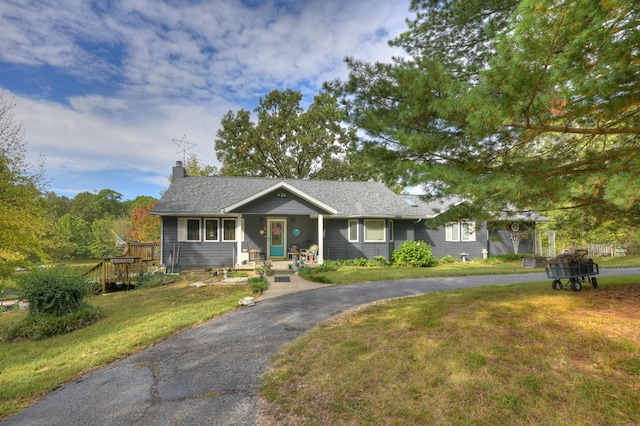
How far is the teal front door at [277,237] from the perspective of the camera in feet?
54.7

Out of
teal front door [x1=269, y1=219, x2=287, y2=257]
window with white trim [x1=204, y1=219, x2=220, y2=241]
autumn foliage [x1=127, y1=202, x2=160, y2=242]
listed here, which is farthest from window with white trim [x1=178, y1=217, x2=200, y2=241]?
autumn foliage [x1=127, y1=202, x2=160, y2=242]

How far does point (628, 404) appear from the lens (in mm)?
2768

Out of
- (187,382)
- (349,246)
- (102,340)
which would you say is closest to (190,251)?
(349,246)

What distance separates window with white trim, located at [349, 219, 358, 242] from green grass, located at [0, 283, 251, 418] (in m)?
8.65

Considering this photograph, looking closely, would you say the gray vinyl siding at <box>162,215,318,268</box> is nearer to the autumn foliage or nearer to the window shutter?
the window shutter

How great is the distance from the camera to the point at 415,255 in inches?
631

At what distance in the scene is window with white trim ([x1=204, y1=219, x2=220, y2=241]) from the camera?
16000 mm

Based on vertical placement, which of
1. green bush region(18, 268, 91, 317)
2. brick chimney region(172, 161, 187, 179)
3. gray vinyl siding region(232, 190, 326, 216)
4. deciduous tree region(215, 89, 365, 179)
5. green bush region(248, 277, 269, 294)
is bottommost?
green bush region(248, 277, 269, 294)

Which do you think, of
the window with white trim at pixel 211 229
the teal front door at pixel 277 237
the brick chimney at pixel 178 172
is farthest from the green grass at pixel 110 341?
the brick chimney at pixel 178 172

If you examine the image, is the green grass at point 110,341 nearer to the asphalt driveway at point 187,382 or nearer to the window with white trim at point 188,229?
the asphalt driveway at point 187,382

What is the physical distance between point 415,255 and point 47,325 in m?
14.8

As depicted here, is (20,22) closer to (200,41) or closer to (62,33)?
(62,33)

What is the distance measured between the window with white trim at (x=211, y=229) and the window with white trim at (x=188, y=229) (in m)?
0.41

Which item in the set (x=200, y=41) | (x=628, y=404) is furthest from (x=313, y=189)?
(x=628, y=404)
